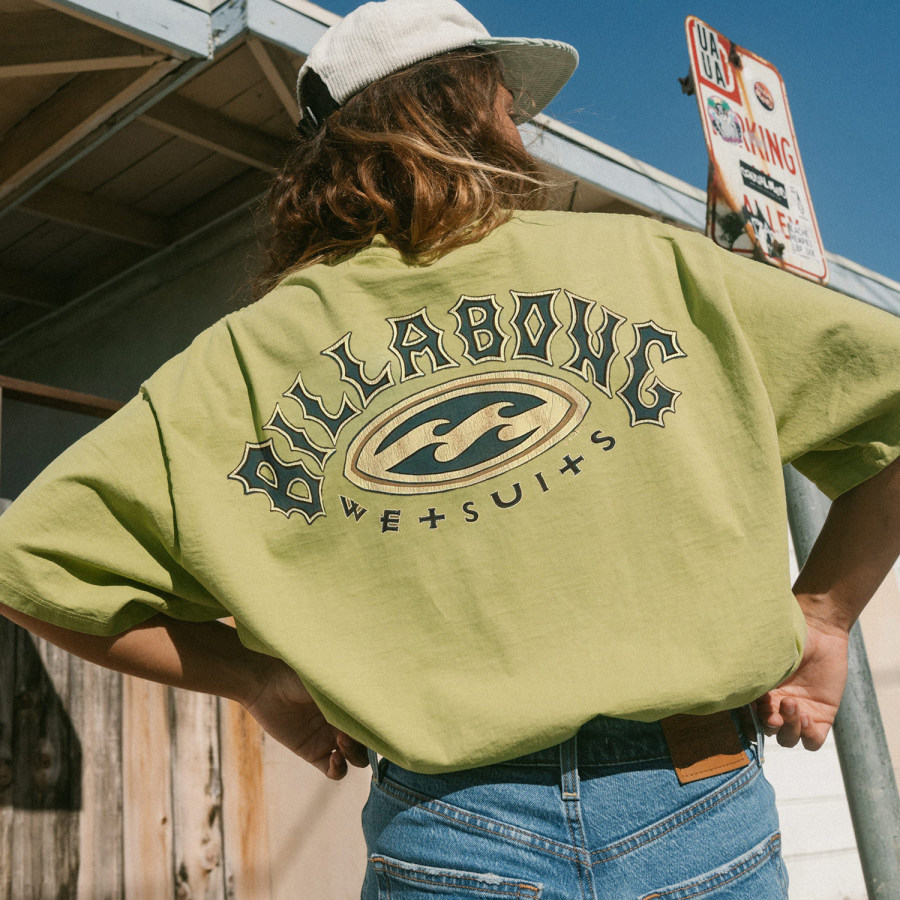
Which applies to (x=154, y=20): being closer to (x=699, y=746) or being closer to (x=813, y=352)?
(x=813, y=352)

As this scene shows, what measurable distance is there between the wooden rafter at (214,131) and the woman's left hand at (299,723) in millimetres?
2891

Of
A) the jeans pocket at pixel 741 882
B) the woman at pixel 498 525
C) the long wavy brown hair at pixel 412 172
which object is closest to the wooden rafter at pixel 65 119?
the long wavy brown hair at pixel 412 172

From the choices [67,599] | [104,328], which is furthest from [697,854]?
[104,328]

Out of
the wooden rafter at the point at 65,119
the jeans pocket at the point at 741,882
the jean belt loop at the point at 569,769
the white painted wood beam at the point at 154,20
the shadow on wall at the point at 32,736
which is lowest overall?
the jeans pocket at the point at 741,882

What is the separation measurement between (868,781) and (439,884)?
2.03m

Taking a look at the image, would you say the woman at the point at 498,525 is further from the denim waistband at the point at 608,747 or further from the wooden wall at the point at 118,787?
the wooden wall at the point at 118,787

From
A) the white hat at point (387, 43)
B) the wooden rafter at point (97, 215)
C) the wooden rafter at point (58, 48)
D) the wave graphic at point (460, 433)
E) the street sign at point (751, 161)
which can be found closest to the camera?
the wave graphic at point (460, 433)

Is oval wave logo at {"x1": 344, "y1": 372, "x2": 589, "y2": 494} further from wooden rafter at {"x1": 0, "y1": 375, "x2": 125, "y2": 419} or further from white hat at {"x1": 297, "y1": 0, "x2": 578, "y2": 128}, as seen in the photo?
wooden rafter at {"x1": 0, "y1": 375, "x2": 125, "y2": 419}

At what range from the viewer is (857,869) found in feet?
18.7

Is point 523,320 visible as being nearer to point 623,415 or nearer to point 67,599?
point 623,415

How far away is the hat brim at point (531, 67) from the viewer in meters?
1.50

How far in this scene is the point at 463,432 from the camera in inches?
46.0

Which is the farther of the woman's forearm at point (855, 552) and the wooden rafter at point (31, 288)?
the wooden rafter at point (31, 288)

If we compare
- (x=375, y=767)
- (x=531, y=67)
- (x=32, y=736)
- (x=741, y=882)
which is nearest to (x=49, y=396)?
(x=32, y=736)
